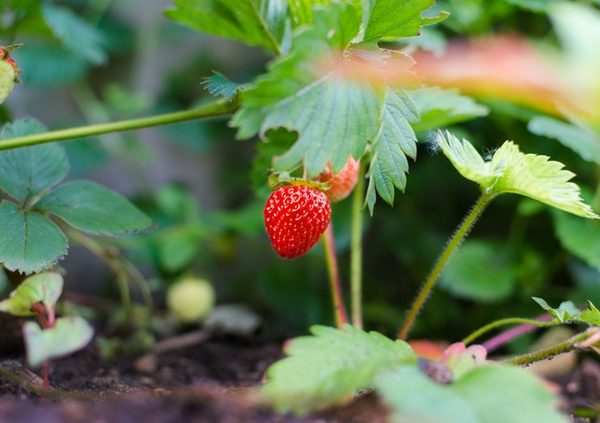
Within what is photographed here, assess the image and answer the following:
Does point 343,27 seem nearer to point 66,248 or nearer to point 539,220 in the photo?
point 66,248

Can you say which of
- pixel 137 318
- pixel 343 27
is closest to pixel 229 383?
pixel 137 318

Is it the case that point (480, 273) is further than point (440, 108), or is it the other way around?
point (480, 273)

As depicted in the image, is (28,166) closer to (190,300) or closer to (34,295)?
(34,295)

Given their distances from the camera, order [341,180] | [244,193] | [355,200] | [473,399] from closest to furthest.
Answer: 1. [473,399]
2. [341,180]
3. [355,200]
4. [244,193]

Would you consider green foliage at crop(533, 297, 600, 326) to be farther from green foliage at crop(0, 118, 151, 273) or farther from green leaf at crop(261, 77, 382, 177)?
green foliage at crop(0, 118, 151, 273)

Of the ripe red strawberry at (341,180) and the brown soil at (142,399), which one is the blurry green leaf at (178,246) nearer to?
the brown soil at (142,399)

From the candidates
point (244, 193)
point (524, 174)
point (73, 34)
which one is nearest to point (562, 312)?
point (524, 174)

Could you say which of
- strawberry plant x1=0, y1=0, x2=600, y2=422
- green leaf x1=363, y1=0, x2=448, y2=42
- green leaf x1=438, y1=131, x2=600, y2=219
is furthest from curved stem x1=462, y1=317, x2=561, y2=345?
green leaf x1=363, y1=0, x2=448, y2=42
